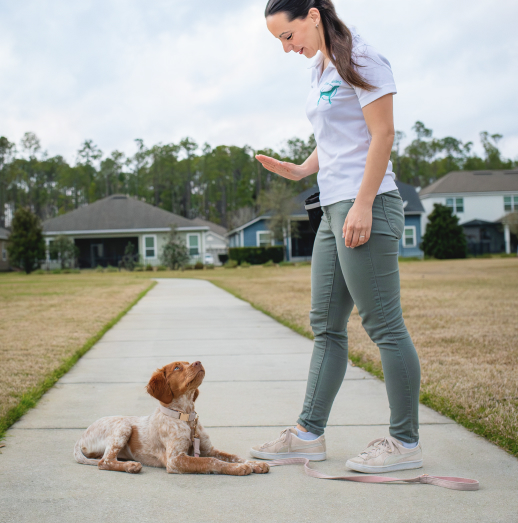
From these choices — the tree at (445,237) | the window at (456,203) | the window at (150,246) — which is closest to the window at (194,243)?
the window at (150,246)

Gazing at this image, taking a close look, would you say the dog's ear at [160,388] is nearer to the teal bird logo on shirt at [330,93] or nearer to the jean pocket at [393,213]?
the jean pocket at [393,213]

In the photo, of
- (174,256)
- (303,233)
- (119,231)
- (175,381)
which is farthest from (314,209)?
(303,233)

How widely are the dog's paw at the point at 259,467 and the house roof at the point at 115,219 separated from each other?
36.6m

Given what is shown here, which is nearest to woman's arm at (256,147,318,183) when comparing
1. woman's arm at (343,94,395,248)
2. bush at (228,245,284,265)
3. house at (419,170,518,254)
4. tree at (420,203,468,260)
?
woman's arm at (343,94,395,248)

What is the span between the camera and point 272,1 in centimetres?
262

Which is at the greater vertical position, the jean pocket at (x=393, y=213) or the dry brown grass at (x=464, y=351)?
the jean pocket at (x=393, y=213)

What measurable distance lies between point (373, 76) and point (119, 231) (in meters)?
39.2

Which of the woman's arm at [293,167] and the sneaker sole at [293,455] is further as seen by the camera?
the woman's arm at [293,167]

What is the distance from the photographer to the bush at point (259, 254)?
134 feet

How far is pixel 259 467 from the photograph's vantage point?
267 centimetres

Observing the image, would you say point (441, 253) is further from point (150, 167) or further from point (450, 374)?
point (150, 167)

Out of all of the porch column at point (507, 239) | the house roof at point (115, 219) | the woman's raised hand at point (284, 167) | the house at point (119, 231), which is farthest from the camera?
the porch column at point (507, 239)

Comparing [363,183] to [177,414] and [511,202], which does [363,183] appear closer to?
[177,414]

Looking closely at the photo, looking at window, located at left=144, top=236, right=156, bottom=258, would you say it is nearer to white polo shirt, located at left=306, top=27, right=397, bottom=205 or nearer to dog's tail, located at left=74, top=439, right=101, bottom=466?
dog's tail, located at left=74, top=439, right=101, bottom=466
